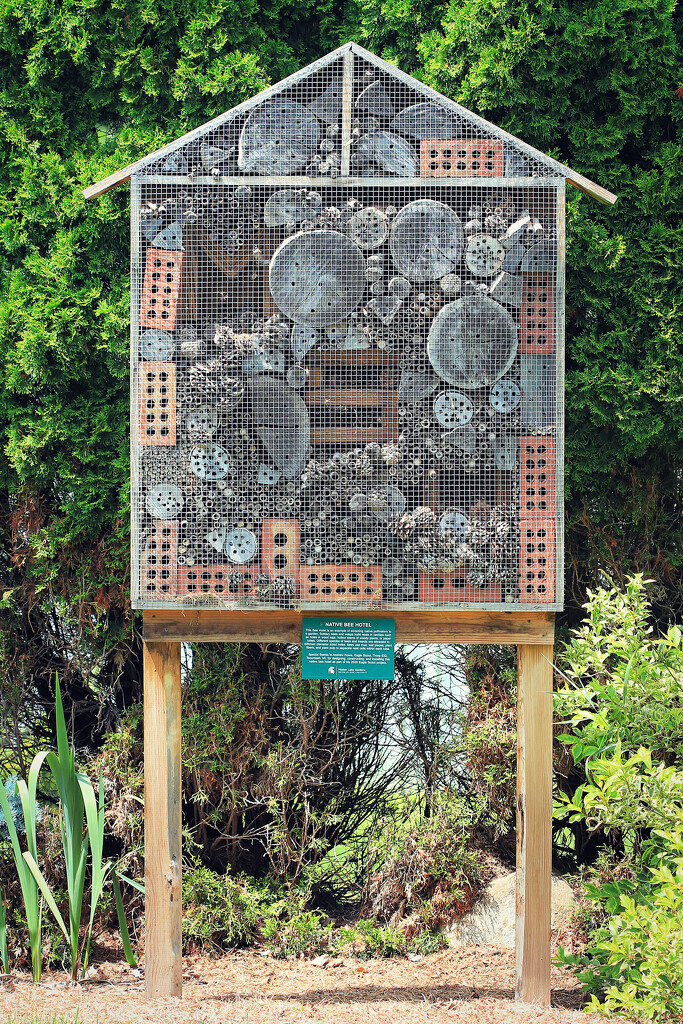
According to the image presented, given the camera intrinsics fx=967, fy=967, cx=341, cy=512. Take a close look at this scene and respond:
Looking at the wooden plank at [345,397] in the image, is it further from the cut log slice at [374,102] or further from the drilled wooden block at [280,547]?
the cut log slice at [374,102]

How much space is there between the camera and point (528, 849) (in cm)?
402

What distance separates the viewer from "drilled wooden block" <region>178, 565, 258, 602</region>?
3.95m

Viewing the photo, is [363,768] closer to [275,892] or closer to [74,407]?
[275,892]

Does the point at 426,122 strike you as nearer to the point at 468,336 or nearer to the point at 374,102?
the point at 374,102

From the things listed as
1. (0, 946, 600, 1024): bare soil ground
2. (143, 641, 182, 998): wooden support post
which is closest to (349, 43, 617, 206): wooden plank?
(143, 641, 182, 998): wooden support post

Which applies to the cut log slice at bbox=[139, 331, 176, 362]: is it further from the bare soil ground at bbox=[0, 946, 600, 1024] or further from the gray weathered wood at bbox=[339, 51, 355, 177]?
the bare soil ground at bbox=[0, 946, 600, 1024]

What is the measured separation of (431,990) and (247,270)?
3.33m

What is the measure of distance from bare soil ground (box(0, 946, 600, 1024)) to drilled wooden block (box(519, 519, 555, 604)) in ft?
5.64

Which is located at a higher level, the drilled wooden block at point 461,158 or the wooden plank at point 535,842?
the drilled wooden block at point 461,158

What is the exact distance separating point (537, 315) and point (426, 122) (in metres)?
0.91

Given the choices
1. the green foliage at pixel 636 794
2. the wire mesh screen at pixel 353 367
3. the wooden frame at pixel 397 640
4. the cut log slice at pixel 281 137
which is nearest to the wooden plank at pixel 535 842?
the wooden frame at pixel 397 640

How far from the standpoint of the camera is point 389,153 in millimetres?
3939

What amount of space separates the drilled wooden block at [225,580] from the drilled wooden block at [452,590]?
70 centimetres

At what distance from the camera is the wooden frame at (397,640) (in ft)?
13.2
